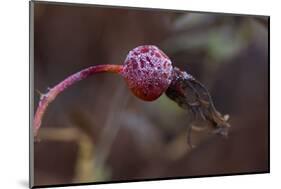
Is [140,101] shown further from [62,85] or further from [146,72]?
[62,85]

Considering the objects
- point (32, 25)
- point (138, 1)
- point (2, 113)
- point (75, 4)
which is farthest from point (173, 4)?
point (2, 113)

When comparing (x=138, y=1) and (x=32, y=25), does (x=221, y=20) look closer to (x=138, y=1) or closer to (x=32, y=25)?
(x=138, y=1)

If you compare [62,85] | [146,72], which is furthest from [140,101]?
[62,85]
